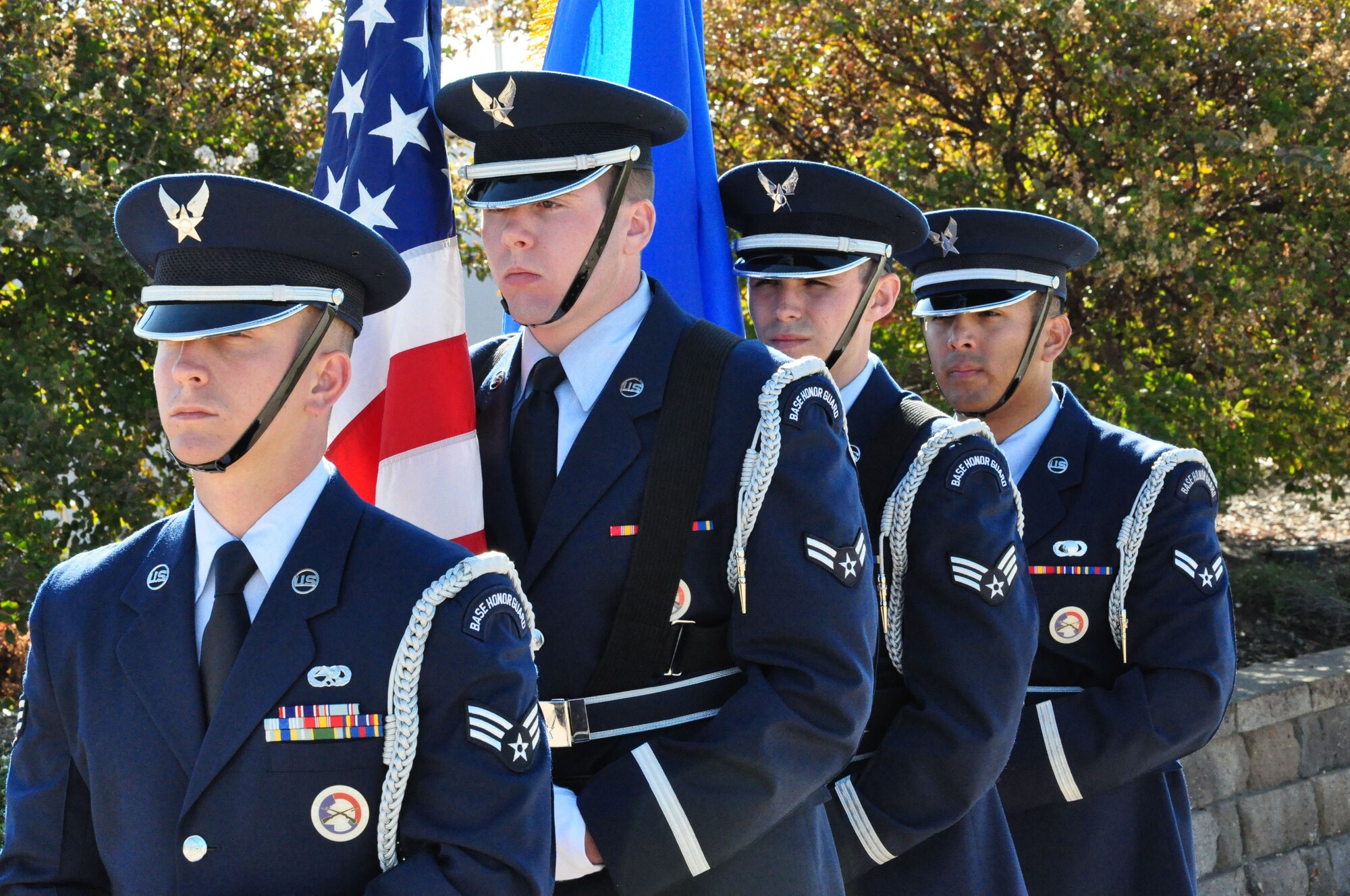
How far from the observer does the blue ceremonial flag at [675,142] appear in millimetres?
3277

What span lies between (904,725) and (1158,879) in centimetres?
93

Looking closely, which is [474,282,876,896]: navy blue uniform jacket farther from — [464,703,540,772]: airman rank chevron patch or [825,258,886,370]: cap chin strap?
[825,258,886,370]: cap chin strap

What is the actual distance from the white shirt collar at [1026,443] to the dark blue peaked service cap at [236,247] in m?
1.88

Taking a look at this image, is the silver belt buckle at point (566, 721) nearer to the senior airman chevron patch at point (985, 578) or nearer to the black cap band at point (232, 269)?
the black cap band at point (232, 269)

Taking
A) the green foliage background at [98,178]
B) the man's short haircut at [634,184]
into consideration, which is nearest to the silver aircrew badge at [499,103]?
the man's short haircut at [634,184]

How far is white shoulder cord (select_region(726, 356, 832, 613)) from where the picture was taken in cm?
217

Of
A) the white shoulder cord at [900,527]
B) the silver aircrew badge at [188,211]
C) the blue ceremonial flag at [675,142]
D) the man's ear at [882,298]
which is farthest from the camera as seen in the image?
the blue ceremonial flag at [675,142]

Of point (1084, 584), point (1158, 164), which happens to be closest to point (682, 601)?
point (1084, 584)

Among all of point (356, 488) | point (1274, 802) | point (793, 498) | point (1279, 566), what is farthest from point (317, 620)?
point (1279, 566)

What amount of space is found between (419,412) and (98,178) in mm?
2639

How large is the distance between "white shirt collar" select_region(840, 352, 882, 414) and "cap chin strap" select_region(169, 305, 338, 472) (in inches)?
52.4

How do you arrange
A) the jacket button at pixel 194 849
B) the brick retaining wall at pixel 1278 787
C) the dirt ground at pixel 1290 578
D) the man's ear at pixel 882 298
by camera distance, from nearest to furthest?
the jacket button at pixel 194 849 < the man's ear at pixel 882 298 < the brick retaining wall at pixel 1278 787 < the dirt ground at pixel 1290 578

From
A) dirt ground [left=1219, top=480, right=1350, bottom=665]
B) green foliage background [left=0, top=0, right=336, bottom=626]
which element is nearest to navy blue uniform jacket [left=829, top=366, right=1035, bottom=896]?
green foliage background [left=0, top=0, right=336, bottom=626]

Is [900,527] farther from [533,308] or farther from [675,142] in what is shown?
[675,142]
